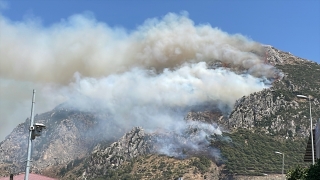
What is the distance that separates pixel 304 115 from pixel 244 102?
26738 mm

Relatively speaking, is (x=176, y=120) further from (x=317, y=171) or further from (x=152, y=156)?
(x=317, y=171)

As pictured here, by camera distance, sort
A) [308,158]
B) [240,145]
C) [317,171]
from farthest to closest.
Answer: [240,145] < [308,158] < [317,171]

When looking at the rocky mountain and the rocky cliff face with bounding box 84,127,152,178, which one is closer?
the rocky mountain

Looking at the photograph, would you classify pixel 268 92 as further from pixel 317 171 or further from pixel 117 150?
pixel 317 171

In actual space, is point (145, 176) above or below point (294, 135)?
below

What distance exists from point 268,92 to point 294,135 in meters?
25.1

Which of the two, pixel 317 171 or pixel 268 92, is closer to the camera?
pixel 317 171

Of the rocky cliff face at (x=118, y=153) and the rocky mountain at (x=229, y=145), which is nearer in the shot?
the rocky mountain at (x=229, y=145)

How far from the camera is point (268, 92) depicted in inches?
7013

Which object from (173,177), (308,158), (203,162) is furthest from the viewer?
(203,162)

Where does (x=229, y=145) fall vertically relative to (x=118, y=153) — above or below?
above

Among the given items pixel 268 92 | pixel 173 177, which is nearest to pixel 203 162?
pixel 173 177

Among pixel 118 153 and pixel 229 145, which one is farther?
pixel 118 153

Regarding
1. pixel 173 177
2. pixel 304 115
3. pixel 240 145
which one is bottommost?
pixel 173 177
